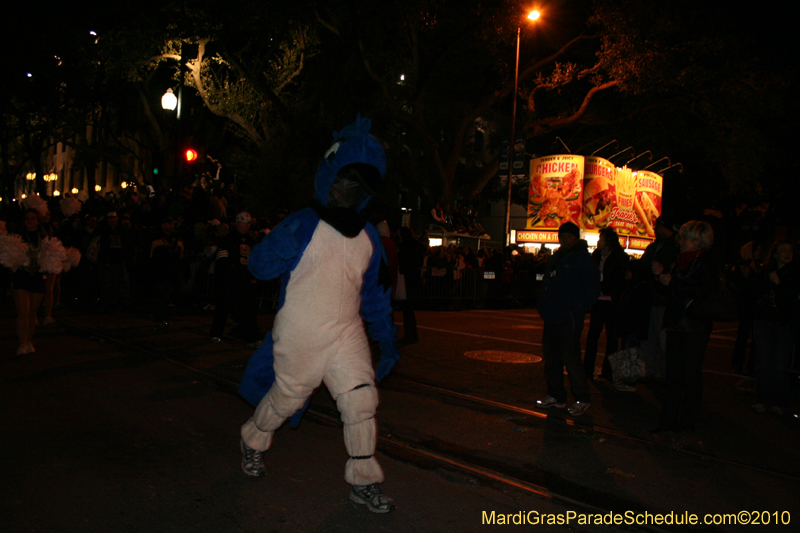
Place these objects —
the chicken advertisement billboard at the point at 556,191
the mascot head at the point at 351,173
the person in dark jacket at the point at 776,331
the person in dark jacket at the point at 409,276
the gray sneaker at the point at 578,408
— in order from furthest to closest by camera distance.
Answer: the chicken advertisement billboard at the point at 556,191, the person in dark jacket at the point at 409,276, the person in dark jacket at the point at 776,331, the gray sneaker at the point at 578,408, the mascot head at the point at 351,173

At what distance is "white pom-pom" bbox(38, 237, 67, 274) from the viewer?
7.78 metres

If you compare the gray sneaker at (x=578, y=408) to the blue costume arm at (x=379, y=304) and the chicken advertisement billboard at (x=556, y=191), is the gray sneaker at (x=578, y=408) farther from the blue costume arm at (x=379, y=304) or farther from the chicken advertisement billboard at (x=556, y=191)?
the chicken advertisement billboard at (x=556, y=191)

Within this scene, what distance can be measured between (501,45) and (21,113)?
85.6ft

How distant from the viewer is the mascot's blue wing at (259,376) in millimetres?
3996

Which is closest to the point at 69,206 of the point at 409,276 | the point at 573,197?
the point at 409,276

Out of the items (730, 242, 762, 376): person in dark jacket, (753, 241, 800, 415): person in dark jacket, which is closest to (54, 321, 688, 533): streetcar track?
(753, 241, 800, 415): person in dark jacket

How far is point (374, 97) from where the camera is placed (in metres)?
31.5

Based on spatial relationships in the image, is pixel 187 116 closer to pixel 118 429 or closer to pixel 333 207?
pixel 118 429

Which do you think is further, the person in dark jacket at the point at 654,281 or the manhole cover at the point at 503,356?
the manhole cover at the point at 503,356

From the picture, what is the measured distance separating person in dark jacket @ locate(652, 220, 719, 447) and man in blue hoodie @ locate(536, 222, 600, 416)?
32.9 inches

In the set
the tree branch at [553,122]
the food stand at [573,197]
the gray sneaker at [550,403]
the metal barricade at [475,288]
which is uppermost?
the tree branch at [553,122]

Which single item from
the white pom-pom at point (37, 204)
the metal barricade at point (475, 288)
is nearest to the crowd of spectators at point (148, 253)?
the white pom-pom at point (37, 204)

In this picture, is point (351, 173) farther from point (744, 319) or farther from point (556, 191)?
point (556, 191)

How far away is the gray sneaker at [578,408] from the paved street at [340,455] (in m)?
0.15
